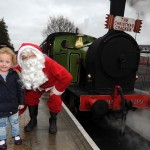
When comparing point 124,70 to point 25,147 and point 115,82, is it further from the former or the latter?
point 25,147

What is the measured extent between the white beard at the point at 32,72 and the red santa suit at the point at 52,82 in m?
0.10

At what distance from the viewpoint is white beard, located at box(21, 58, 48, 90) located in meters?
3.80

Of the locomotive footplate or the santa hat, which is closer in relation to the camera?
the santa hat

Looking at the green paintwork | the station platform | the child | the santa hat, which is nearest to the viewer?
the child

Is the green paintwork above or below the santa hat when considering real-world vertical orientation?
below

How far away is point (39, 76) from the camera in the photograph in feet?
12.8

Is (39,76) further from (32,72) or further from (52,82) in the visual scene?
(52,82)

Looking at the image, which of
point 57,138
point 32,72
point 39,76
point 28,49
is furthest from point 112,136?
point 28,49

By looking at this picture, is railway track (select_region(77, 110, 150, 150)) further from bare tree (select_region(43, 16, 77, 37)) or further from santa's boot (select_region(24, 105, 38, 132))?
bare tree (select_region(43, 16, 77, 37))

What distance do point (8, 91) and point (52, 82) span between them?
2.73 ft

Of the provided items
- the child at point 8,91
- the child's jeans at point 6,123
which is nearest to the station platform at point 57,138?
the child's jeans at point 6,123

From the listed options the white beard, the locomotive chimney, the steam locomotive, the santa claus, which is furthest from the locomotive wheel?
→ the locomotive chimney

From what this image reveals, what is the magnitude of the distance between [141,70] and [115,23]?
4186mm

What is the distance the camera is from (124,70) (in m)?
5.88
